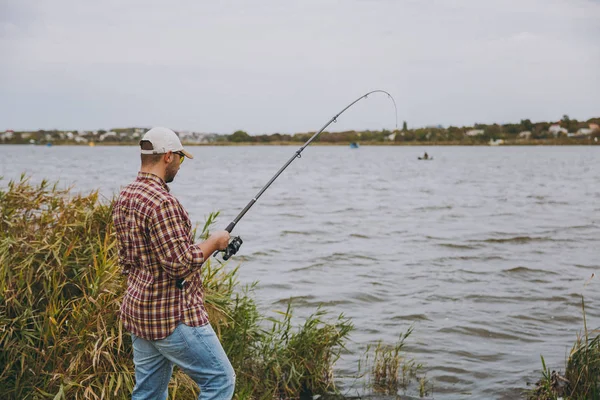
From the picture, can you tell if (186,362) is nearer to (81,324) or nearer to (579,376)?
(81,324)

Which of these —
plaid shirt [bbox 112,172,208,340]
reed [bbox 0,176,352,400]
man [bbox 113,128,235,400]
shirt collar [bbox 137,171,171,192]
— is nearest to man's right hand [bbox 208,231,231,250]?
man [bbox 113,128,235,400]

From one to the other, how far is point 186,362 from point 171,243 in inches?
27.9

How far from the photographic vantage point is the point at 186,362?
346 centimetres

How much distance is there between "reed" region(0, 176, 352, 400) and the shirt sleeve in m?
1.69

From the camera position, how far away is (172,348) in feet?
11.2

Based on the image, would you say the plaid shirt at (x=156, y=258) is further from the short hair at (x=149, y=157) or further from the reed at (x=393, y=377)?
the reed at (x=393, y=377)

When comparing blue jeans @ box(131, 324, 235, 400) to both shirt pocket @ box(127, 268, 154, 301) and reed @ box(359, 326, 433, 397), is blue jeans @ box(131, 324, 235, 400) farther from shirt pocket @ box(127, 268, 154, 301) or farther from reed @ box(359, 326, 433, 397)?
reed @ box(359, 326, 433, 397)

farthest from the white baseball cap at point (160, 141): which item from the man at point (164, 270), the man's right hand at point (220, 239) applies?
the man's right hand at point (220, 239)

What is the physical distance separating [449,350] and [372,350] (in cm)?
114

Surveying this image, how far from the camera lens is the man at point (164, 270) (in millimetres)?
3250

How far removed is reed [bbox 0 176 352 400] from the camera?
187 inches

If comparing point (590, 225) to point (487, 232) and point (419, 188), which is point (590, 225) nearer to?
point (487, 232)

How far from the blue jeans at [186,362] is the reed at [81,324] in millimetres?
1024

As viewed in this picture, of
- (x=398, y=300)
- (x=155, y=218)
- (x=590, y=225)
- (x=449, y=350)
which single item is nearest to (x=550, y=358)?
(x=449, y=350)
